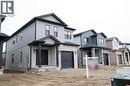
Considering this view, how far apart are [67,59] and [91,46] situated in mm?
7217

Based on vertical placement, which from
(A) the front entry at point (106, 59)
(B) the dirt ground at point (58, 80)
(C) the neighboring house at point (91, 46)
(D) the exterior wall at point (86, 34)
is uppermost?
(D) the exterior wall at point (86, 34)

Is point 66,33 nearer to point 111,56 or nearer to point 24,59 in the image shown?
point 24,59

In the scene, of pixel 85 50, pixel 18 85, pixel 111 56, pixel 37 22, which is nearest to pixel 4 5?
pixel 18 85

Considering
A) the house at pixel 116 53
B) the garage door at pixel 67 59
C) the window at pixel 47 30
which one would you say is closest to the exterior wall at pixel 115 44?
the house at pixel 116 53

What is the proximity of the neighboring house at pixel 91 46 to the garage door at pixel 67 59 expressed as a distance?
5.97 meters

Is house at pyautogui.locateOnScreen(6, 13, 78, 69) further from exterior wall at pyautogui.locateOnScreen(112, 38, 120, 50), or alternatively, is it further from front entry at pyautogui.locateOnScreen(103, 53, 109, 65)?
exterior wall at pyautogui.locateOnScreen(112, 38, 120, 50)

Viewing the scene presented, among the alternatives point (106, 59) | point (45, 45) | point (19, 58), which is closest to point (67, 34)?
point (45, 45)

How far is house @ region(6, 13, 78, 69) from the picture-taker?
23.7 metres

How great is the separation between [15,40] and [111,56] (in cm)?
2182

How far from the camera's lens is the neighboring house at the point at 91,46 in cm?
3412

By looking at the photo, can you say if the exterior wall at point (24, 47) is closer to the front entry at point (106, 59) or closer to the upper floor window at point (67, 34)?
the upper floor window at point (67, 34)

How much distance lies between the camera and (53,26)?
85.3ft

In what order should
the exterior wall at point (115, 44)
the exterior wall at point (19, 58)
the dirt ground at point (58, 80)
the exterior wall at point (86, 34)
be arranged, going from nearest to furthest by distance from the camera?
1. the dirt ground at point (58, 80)
2. the exterior wall at point (19, 58)
3. the exterior wall at point (86, 34)
4. the exterior wall at point (115, 44)

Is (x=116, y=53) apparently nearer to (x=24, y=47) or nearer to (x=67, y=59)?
(x=67, y=59)
